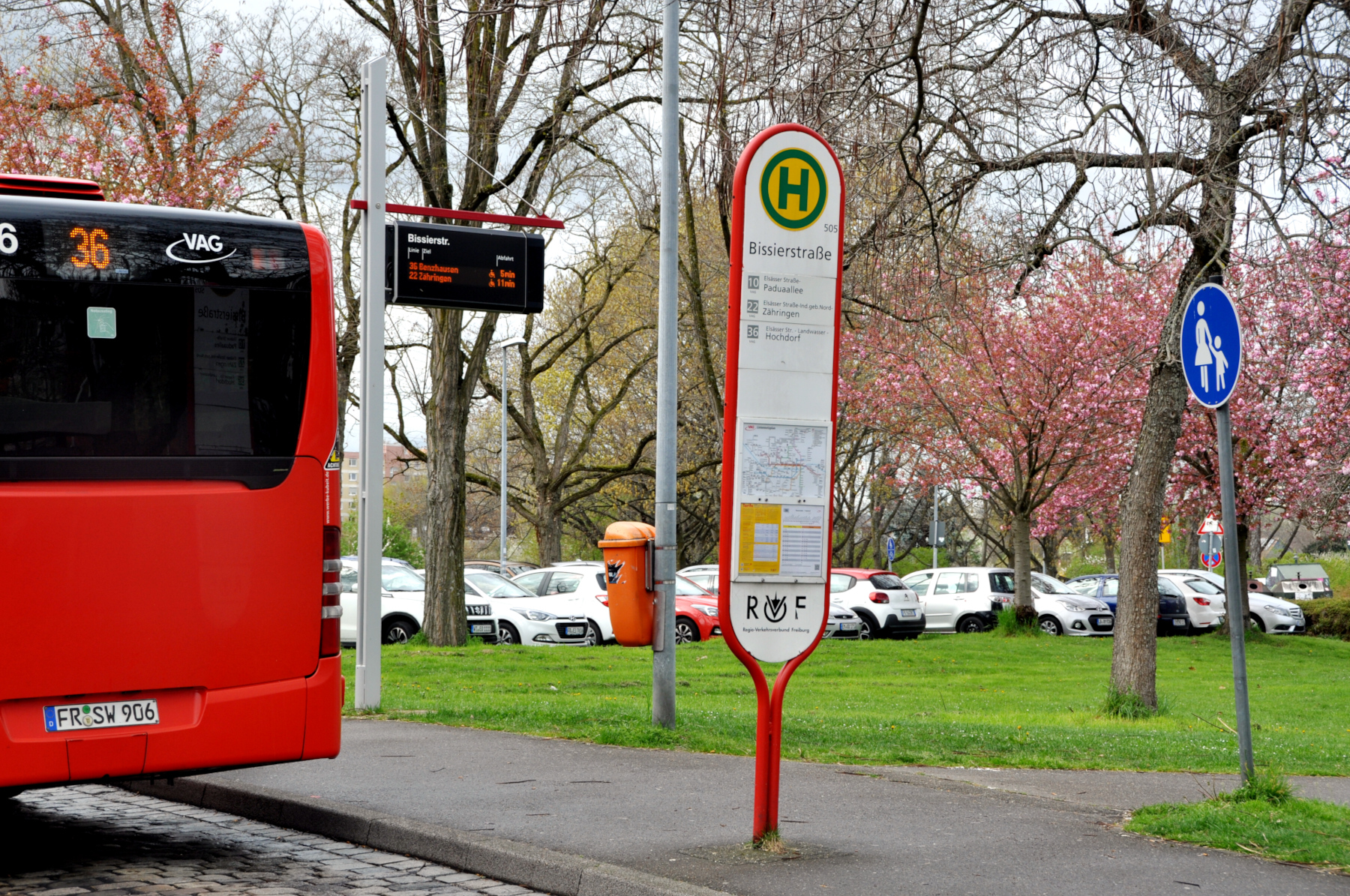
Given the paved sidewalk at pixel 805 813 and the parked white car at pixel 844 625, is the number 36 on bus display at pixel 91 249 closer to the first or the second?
the paved sidewalk at pixel 805 813

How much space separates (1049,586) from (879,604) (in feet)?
28.8

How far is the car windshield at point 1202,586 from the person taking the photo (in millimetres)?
35469

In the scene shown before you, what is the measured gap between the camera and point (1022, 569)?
1265 inches

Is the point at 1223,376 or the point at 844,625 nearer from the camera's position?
the point at 1223,376

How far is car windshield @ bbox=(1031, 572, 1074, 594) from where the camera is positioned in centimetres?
3656

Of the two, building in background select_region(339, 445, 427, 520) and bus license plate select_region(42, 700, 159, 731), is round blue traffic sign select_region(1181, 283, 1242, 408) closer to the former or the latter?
building in background select_region(339, 445, 427, 520)

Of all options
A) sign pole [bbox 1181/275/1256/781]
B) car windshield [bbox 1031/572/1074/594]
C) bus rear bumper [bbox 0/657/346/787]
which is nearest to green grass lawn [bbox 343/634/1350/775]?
sign pole [bbox 1181/275/1256/781]

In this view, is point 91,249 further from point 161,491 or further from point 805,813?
point 805,813

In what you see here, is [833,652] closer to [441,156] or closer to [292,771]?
[441,156]

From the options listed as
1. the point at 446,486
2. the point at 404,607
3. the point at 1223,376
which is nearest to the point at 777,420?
the point at 1223,376

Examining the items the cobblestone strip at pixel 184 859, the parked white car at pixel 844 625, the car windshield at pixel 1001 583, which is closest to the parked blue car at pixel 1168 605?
the car windshield at pixel 1001 583

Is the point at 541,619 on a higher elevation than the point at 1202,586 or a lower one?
lower

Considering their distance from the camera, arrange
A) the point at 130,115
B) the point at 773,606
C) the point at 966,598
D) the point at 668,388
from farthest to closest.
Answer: the point at 966,598 → the point at 130,115 → the point at 668,388 → the point at 773,606

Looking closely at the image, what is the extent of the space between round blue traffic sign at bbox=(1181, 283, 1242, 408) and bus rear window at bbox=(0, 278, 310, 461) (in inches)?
181
